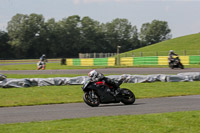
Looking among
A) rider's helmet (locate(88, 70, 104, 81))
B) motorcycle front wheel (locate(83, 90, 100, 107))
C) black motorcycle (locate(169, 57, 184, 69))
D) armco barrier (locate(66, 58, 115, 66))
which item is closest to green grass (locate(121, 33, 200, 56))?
armco barrier (locate(66, 58, 115, 66))

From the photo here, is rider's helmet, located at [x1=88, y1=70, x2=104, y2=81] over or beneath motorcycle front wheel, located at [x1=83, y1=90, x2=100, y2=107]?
over

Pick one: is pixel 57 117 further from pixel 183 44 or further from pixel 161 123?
pixel 183 44

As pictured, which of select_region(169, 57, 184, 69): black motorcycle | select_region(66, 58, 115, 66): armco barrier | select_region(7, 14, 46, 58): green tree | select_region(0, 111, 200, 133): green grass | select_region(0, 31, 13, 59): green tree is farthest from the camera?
select_region(7, 14, 46, 58): green tree

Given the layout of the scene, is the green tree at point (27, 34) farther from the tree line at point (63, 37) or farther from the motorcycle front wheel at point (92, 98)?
the motorcycle front wheel at point (92, 98)

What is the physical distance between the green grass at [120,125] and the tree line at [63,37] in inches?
3387

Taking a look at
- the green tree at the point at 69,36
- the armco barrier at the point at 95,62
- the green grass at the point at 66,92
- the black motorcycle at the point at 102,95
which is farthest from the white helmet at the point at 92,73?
the green tree at the point at 69,36

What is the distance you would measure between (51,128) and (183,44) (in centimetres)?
5807

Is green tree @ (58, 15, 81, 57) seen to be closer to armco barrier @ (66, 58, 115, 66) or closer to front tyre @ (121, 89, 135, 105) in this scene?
armco barrier @ (66, 58, 115, 66)

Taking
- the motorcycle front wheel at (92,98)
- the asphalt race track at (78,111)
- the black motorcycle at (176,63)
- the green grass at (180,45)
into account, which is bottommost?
the asphalt race track at (78,111)

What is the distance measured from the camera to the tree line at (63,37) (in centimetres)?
9801

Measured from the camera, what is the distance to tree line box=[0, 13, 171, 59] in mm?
98012

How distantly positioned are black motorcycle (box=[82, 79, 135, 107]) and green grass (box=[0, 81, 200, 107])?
161 cm

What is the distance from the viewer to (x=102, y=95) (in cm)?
1128

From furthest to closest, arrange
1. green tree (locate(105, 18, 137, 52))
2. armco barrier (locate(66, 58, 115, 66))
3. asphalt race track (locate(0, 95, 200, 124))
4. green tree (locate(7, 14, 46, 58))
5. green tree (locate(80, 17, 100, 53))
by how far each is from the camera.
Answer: green tree (locate(105, 18, 137, 52)), green tree (locate(80, 17, 100, 53)), green tree (locate(7, 14, 46, 58)), armco barrier (locate(66, 58, 115, 66)), asphalt race track (locate(0, 95, 200, 124))
